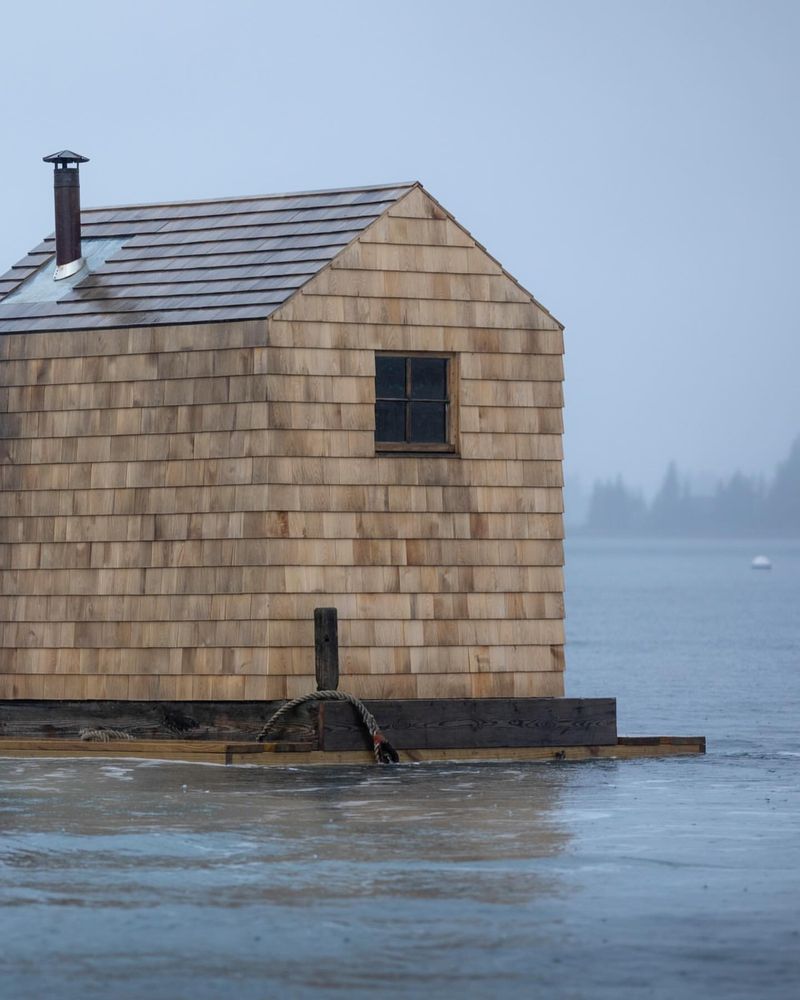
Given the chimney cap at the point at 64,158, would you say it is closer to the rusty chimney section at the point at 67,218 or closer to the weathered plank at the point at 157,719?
the rusty chimney section at the point at 67,218

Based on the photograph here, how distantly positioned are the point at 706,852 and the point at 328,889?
8.89 feet

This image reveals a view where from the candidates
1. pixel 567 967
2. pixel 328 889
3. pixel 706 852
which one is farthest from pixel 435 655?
pixel 567 967

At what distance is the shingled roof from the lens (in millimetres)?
15820

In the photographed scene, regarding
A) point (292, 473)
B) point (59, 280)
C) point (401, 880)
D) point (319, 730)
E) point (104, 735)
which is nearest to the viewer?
point (401, 880)

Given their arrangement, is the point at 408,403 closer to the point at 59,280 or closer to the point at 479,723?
the point at 479,723

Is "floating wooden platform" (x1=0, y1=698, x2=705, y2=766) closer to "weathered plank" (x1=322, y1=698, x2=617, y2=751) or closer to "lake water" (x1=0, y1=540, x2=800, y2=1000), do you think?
"weathered plank" (x1=322, y1=698, x2=617, y2=751)

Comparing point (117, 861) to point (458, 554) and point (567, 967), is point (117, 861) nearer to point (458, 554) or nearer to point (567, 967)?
point (567, 967)

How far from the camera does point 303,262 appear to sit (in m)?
15.9

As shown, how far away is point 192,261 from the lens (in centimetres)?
1661

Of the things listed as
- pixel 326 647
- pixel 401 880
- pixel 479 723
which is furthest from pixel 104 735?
pixel 401 880

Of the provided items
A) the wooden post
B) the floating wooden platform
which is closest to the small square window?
the wooden post

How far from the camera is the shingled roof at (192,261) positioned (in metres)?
15.8

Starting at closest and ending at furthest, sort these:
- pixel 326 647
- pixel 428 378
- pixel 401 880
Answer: pixel 401 880, pixel 326 647, pixel 428 378

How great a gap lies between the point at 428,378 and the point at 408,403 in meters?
0.31
